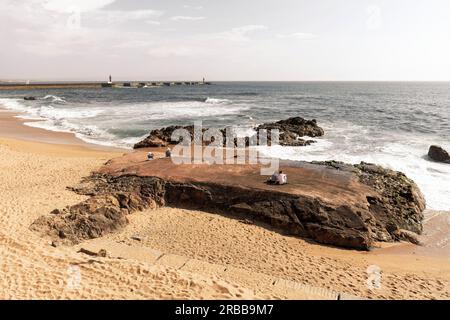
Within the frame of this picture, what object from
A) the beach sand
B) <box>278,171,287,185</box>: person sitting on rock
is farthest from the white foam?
<box>278,171,287,185</box>: person sitting on rock

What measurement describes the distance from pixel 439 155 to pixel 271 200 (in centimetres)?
1548

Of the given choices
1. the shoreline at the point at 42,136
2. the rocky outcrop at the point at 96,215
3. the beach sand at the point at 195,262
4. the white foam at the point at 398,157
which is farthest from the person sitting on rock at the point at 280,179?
the shoreline at the point at 42,136

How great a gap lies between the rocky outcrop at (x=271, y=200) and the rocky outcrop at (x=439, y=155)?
8.37m

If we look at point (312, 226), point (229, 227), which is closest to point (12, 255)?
point (229, 227)

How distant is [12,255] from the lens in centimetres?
857

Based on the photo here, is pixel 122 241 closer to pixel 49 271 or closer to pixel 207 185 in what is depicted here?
pixel 49 271

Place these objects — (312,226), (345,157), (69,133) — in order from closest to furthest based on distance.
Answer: (312,226) → (345,157) → (69,133)

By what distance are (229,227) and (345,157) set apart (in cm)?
1346

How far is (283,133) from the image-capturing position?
2856cm

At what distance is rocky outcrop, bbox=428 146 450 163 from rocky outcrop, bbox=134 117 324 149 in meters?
8.55

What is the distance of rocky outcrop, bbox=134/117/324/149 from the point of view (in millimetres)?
25625

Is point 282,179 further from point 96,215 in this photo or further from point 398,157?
point 398,157

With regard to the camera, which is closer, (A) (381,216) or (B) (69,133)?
(A) (381,216)
